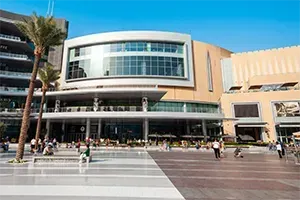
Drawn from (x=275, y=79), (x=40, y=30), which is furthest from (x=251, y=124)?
(x=40, y=30)

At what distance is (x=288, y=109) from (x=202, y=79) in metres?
19.0

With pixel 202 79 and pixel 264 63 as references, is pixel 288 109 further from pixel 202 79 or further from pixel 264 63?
pixel 202 79

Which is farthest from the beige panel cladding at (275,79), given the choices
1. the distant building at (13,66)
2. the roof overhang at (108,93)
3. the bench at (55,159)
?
the distant building at (13,66)

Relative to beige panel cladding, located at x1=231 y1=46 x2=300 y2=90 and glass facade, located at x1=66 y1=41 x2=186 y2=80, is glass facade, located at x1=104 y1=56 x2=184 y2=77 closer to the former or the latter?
glass facade, located at x1=66 y1=41 x2=186 y2=80

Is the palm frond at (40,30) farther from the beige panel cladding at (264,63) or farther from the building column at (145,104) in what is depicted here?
the beige panel cladding at (264,63)

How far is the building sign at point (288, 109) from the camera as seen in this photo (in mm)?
39375

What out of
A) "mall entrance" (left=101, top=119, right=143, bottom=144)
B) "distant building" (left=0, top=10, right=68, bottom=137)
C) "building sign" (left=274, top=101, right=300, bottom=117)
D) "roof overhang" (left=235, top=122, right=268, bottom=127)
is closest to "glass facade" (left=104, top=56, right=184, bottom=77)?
"mall entrance" (left=101, top=119, right=143, bottom=144)

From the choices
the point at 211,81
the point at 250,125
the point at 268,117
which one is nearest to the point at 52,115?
the point at 211,81

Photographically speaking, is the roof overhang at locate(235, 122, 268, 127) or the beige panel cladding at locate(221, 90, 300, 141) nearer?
the roof overhang at locate(235, 122, 268, 127)

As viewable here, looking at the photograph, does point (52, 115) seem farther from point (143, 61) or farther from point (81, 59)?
point (143, 61)

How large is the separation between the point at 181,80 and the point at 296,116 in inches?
995

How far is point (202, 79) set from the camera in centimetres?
4419

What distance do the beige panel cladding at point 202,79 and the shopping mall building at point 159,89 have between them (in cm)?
23

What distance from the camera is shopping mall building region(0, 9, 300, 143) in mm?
36406
